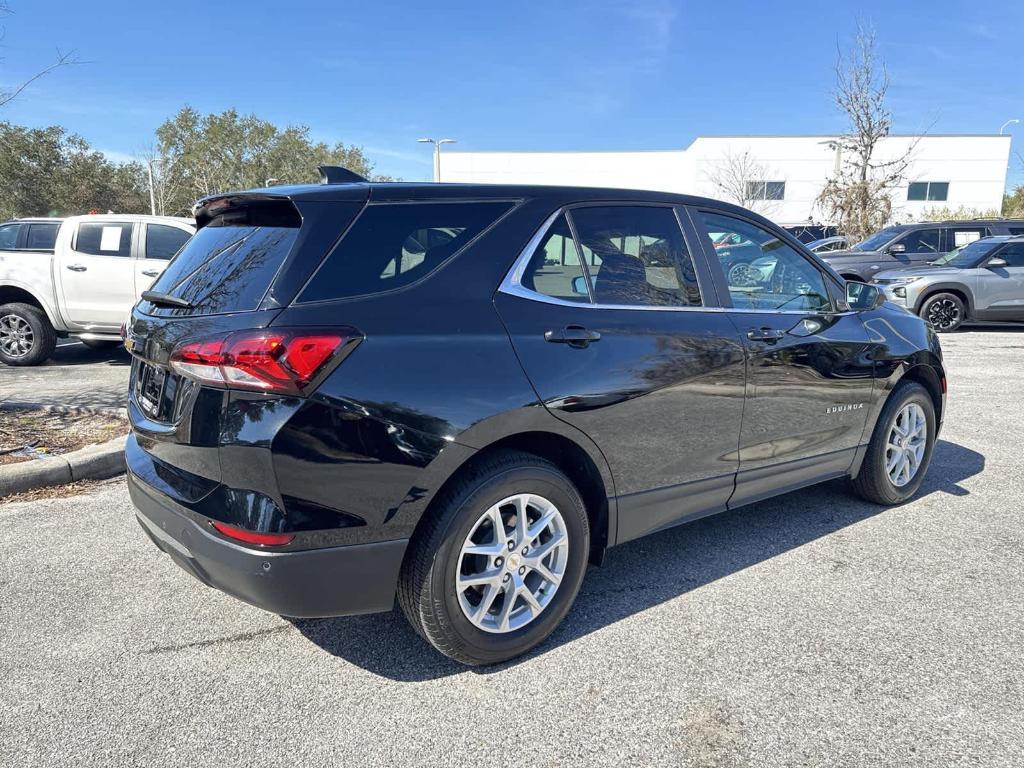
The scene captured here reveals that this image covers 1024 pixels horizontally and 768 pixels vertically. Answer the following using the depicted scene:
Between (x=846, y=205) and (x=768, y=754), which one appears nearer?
(x=768, y=754)

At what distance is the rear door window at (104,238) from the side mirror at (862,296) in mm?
7904

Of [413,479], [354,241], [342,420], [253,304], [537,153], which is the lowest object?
[413,479]

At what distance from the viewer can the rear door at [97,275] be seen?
335 inches

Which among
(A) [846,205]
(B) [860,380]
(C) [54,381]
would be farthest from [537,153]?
(B) [860,380]

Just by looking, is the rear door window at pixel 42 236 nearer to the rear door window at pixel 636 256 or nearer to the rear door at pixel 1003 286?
the rear door window at pixel 636 256

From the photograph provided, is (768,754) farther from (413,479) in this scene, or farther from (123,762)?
(123,762)

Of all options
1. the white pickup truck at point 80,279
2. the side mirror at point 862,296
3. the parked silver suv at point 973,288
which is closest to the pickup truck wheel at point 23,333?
the white pickup truck at point 80,279

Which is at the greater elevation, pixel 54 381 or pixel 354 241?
pixel 354 241

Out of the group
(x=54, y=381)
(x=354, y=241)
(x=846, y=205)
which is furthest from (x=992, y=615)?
(x=846, y=205)

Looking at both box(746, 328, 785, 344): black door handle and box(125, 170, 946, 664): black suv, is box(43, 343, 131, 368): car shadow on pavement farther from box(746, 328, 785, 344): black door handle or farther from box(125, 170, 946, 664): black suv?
box(746, 328, 785, 344): black door handle

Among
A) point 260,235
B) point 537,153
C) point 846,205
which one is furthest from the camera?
point 537,153

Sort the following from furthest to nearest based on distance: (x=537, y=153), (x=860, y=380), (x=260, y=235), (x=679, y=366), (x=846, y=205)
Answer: (x=537, y=153), (x=846, y=205), (x=860, y=380), (x=679, y=366), (x=260, y=235)

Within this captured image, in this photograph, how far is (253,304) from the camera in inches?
92.7

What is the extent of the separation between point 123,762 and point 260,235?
1.76 metres
